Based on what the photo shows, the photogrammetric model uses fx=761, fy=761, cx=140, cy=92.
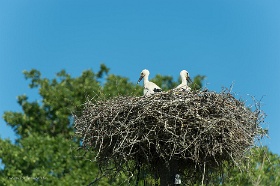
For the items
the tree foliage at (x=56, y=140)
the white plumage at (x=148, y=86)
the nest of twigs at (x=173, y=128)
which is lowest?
the nest of twigs at (x=173, y=128)

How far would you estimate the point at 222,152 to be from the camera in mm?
10461

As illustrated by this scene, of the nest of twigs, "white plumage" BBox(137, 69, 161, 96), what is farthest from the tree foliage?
the nest of twigs

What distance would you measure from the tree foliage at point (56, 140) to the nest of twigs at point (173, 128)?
784 centimetres

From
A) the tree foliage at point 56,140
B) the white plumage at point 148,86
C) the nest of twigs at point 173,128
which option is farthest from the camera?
the tree foliage at point 56,140

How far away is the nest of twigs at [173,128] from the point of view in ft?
33.2

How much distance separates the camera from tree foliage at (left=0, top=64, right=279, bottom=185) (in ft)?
70.3

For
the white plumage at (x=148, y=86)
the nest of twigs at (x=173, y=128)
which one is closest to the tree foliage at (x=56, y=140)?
the white plumage at (x=148, y=86)

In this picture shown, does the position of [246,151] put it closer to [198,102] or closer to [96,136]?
[198,102]

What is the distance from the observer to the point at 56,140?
77.0 ft

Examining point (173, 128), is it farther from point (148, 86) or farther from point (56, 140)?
point (56, 140)

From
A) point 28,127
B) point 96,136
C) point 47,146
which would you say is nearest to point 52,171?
point 47,146

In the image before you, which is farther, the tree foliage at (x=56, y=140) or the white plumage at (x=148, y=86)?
→ the tree foliage at (x=56, y=140)

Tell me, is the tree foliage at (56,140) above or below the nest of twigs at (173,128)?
above

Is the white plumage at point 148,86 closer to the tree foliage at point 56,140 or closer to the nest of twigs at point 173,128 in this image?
the nest of twigs at point 173,128
